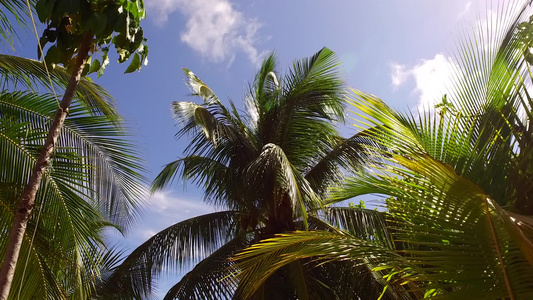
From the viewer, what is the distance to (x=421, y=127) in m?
3.20

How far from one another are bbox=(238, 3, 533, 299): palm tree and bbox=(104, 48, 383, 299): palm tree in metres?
4.39

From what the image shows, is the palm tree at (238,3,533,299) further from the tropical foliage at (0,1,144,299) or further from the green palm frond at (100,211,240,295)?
the green palm frond at (100,211,240,295)

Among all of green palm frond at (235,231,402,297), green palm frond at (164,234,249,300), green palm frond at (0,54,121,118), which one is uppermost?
green palm frond at (0,54,121,118)

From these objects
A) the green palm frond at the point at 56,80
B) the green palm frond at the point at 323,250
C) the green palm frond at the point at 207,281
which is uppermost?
the green palm frond at the point at 56,80

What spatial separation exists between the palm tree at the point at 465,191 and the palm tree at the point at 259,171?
173 inches

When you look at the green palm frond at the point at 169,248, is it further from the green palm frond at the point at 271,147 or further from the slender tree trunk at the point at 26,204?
the slender tree trunk at the point at 26,204

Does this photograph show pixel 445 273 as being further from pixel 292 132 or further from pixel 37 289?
pixel 292 132

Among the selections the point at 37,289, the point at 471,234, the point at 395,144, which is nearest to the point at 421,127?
the point at 395,144

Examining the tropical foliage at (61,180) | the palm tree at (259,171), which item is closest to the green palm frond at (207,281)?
the palm tree at (259,171)

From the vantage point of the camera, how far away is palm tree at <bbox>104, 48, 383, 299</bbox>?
8047mm

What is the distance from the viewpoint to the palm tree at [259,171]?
805 cm

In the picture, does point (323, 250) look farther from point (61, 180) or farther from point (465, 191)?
point (61, 180)

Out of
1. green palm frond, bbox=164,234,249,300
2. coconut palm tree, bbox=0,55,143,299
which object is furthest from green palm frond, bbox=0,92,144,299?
green palm frond, bbox=164,234,249,300

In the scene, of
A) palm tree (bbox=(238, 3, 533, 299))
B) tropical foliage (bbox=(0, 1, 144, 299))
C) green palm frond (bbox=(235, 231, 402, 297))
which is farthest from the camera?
tropical foliage (bbox=(0, 1, 144, 299))
